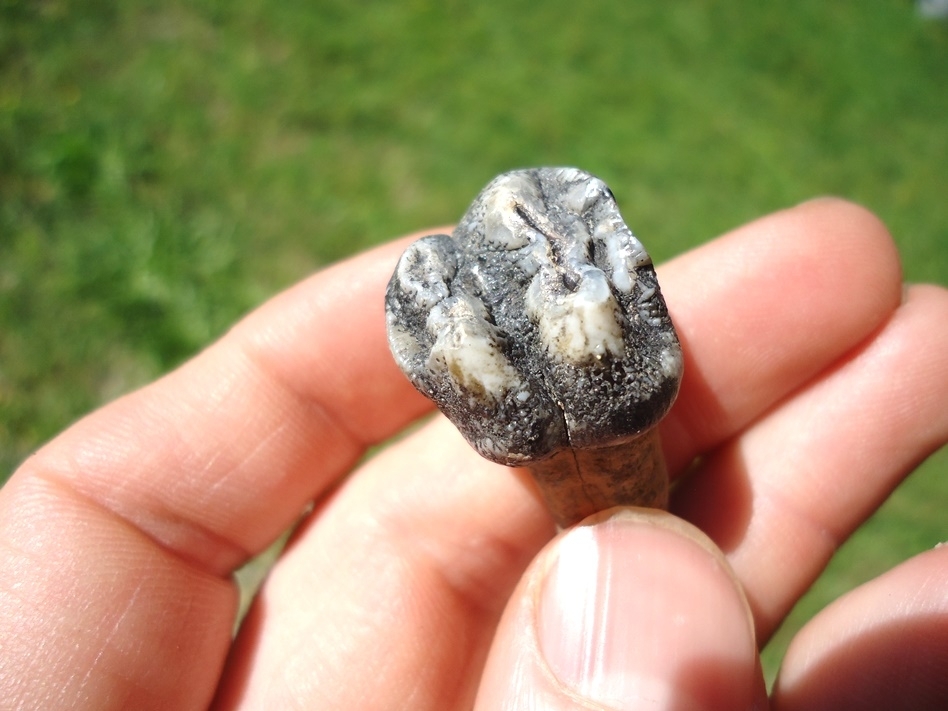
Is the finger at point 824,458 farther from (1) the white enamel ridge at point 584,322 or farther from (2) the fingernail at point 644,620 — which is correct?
(1) the white enamel ridge at point 584,322

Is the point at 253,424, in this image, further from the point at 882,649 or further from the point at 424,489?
the point at 882,649

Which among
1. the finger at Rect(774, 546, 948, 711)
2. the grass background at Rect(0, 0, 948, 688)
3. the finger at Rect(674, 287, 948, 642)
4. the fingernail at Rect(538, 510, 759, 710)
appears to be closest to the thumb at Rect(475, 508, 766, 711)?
the fingernail at Rect(538, 510, 759, 710)

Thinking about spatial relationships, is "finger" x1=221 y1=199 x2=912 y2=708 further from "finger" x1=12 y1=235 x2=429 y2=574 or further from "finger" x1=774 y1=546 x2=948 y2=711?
"finger" x1=774 y1=546 x2=948 y2=711

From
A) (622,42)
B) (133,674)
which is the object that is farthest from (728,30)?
(133,674)

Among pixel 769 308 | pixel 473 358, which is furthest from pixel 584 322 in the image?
pixel 769 308

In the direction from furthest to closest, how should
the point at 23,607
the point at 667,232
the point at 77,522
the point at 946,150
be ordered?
the point at 946,150 → the point at 667,232 → the point at 77,522 → the point at 23,607

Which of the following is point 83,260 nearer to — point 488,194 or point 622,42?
point 488,194
